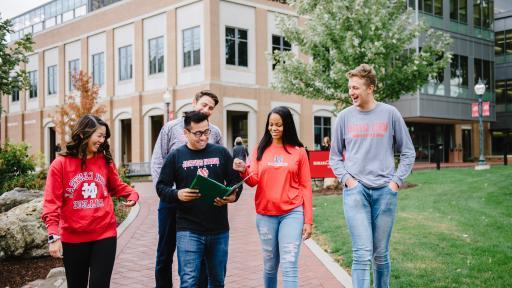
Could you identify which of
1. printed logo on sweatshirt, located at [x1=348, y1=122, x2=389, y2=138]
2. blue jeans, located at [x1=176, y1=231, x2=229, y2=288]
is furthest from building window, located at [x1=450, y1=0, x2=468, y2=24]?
blue jeans, located at [x1=176, y1=231, x2=229, y2=288]

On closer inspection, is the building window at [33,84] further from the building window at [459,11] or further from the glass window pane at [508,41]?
the glass window pane at [508,41]

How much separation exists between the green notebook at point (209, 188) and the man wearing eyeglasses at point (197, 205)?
0.19 feet

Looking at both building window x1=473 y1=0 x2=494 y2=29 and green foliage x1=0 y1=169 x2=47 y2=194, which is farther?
building window x1=473 y1=0 x2=494 y2=29

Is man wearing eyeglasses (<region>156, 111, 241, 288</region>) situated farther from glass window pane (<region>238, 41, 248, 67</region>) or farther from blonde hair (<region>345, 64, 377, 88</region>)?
glass window pane (<region>238, 41, 248, 67</region>)

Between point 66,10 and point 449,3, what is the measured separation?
96.4ft

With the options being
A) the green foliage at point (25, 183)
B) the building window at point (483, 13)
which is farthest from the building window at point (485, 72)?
the green foliage at point (25, 183)

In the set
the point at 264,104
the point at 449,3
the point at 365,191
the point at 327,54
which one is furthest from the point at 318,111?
the point at 365,191

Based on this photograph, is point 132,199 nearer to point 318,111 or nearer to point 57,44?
point 318,111

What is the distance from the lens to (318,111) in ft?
109

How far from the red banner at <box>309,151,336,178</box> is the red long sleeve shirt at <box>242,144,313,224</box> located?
12279 mm

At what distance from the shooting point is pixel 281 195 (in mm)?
4387

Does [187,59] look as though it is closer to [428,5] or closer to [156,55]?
[156,55]

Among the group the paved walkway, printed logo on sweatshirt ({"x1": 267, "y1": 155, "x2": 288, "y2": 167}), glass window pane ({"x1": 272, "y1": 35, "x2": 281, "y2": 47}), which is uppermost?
glass window pane ({"x1": 272, "y1": 35, "x2": 281, "y2": 47})

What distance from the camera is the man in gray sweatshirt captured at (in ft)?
14.8
